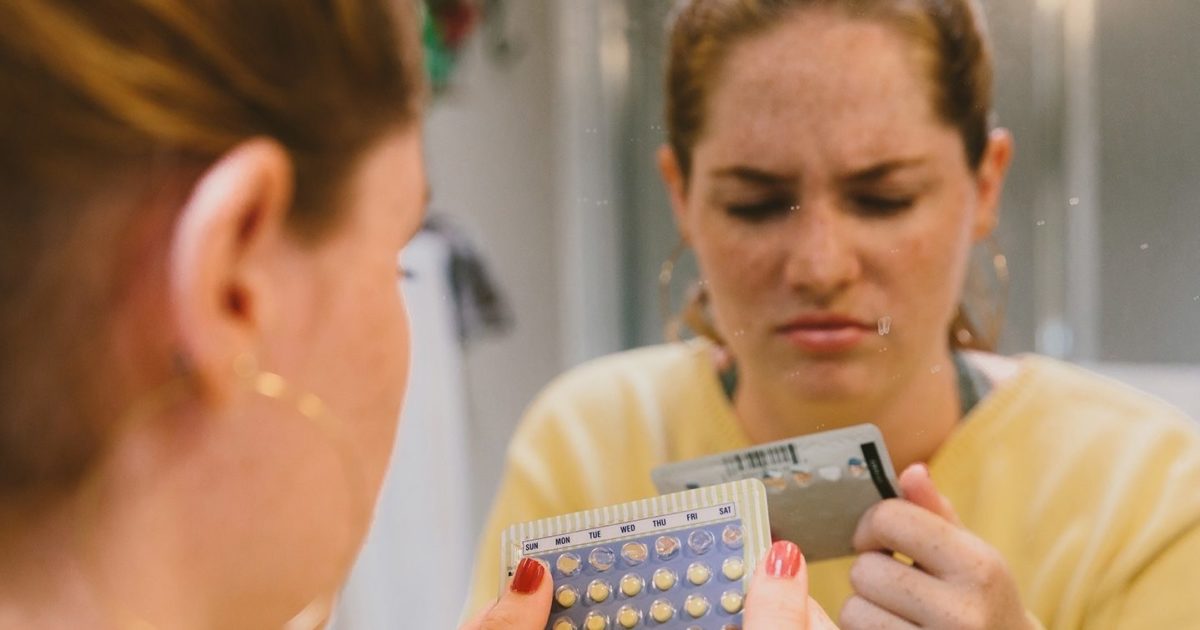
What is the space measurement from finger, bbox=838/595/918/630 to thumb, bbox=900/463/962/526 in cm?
6

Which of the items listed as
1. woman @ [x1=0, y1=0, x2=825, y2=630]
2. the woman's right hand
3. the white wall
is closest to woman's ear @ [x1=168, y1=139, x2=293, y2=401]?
woman @ [x1=0, y1=0, x2=825, y2=630]

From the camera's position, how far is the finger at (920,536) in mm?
472

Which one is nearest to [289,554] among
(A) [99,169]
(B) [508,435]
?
(A) [99,169]

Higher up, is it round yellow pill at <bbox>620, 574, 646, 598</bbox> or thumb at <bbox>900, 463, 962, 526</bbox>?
thumb at <bbox>900, 463, 962, 526</bbox>

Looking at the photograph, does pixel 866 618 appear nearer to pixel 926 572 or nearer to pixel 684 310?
pixel 926 572

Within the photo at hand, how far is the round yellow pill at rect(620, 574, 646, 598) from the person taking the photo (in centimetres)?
47

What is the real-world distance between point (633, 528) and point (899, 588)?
0.45 ft

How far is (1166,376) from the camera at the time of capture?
480mm

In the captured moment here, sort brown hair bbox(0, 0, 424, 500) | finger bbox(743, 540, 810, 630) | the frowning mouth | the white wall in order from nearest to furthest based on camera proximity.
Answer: brown hair bbox(0, 0, 424, 500) < finger bbox(743, 540, 810, 630) < the frowning mouth < the white wall

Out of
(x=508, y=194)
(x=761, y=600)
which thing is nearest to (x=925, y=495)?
(x=761, y=600)

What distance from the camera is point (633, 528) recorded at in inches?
19.1

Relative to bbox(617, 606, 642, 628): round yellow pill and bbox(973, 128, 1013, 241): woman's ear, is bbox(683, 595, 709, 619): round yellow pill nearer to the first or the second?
bbox(617, 606, 642, 628): round yellow pill

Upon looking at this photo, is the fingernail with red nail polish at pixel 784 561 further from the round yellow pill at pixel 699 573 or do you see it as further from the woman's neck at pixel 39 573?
the woman's neck at pixel 39 573

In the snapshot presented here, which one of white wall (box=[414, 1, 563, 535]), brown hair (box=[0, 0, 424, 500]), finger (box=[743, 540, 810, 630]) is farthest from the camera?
white wall (box=[414, 1, 563, 535])
